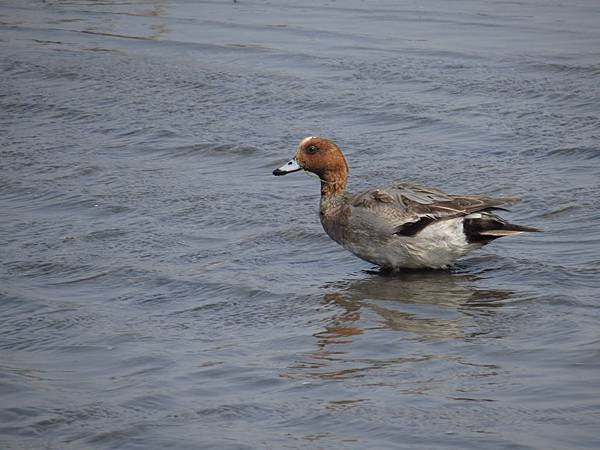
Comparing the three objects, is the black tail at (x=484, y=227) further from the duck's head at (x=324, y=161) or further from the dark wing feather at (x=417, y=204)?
the duck's head at (x=324, y=161)

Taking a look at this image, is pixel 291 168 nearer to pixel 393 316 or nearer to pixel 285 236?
pixel 285 236

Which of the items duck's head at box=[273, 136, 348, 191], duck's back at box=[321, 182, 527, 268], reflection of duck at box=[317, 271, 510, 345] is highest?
duck's head at box=[273, 136, 348, 191]

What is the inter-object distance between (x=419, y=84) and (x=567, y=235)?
444 cm

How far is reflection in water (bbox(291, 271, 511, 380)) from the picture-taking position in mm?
6062

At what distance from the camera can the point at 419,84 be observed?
12.2 metres

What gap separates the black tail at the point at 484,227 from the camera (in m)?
7.54

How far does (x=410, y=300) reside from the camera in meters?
7.23

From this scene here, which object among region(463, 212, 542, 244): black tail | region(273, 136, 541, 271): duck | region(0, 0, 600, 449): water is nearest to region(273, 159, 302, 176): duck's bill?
region(0, 0, 600, 449): water

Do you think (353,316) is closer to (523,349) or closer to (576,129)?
(523,349)

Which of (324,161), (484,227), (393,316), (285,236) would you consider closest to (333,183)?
(324,161)

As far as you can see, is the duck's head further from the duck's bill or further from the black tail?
the black tail

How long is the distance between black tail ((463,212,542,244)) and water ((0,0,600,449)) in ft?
0.78

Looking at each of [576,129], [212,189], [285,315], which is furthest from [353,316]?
[576,129]

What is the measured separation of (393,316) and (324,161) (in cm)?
195
